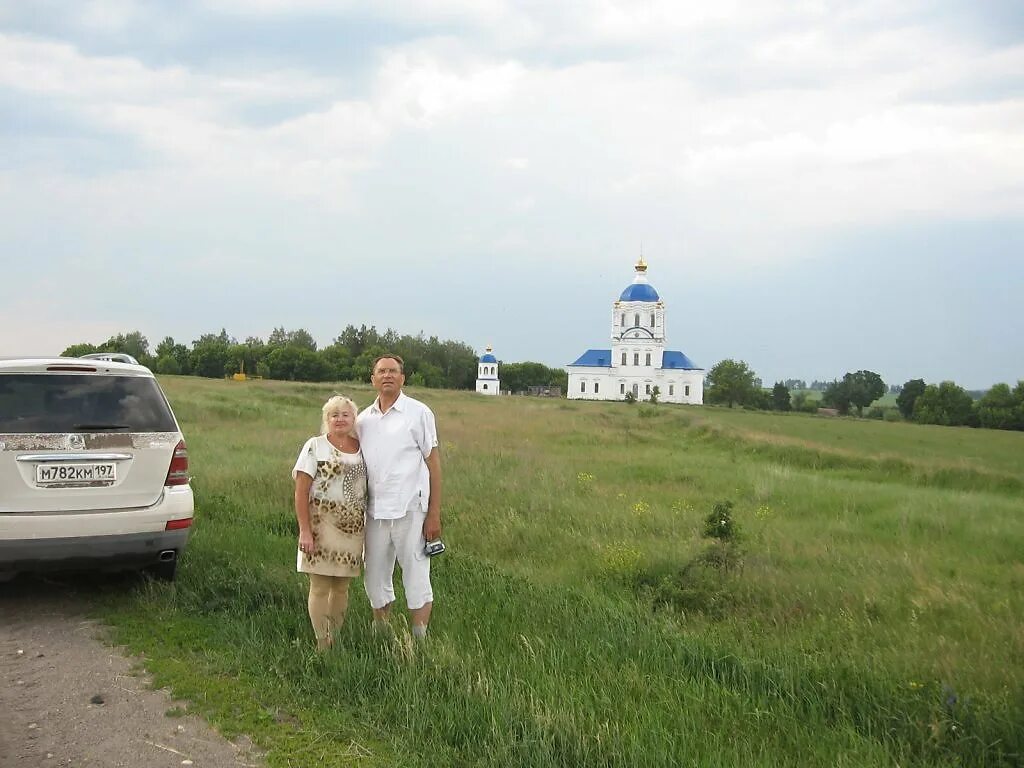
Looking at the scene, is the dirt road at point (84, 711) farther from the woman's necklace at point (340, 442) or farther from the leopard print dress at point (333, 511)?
the woman's necklace at point (340, 442)

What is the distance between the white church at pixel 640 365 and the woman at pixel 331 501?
11553cm

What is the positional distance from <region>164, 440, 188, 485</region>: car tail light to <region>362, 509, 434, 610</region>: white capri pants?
200cm

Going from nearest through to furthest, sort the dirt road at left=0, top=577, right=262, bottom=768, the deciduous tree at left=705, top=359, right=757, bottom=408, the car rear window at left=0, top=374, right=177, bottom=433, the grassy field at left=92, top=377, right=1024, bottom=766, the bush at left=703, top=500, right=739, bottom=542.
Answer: the dirt road at left=0, top=577, right=262, bottom=768, the grassy field at left=92, top=377, right=1024, bottom=766, the car rear window at left=0, top=374, right=177, bottom=433, the bush at left=703, top=500, right=739, bottom=542, the deciduous tree at left=705, top=359, right=757, bottom=408

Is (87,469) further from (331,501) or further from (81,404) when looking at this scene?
(331,501)

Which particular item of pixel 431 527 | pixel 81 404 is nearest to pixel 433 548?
pixel 431 527

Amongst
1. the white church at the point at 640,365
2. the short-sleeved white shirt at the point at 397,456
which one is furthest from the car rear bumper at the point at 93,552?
the white church at the point at 640,365

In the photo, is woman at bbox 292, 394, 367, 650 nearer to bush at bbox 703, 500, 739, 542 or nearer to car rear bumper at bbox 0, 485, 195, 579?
car rear bumper at bbox 0, 485, 195, 579

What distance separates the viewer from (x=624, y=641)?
5.52 metres

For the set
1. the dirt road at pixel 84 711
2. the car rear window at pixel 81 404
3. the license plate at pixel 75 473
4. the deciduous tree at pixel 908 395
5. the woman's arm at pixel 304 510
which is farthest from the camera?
the deciduous tree at pixel 908 395

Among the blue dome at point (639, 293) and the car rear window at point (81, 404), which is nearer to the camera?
the car rear window at point (81, 404)

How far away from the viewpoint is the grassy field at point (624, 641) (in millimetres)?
4082

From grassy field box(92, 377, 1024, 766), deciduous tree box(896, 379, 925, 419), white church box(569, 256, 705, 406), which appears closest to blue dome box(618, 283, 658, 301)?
white church box(569, 256, 705, 406)

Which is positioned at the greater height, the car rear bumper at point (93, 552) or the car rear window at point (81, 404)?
the car rear window at point (81, 404)

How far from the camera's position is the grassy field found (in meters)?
4.08
